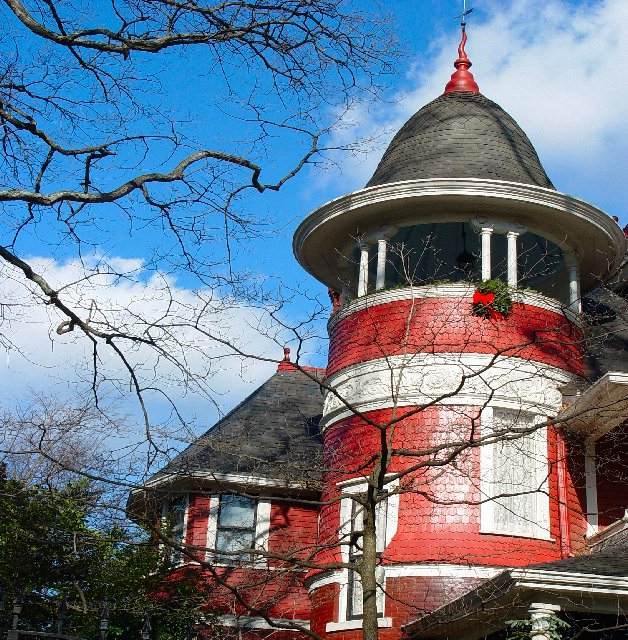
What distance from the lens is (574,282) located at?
17.7m

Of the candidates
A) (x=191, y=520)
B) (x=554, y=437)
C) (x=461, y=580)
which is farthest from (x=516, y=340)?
(x=191, y=520)

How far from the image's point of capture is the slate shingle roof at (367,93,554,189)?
17.6 meters

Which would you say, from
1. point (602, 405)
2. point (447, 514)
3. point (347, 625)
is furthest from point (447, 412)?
point (347, 625)

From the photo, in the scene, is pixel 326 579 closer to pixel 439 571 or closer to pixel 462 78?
pixel 439 571

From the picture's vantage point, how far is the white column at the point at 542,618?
11078 mm

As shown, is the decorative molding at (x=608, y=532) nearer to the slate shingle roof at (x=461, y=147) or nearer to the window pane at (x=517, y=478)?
the window pane at (x=517, y=478)

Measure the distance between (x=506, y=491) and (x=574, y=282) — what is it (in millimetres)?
4126

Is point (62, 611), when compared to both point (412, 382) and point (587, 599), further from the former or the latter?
point (587, 599)

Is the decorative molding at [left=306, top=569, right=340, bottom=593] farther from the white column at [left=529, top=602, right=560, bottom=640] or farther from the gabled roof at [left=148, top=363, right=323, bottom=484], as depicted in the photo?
the white column at [left=529, top=602, right=560, bottom=640]

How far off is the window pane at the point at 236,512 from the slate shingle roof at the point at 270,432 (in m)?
0.59

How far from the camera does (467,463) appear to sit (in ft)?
50.3

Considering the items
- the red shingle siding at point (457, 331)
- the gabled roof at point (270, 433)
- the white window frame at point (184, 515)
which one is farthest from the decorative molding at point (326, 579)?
the red shingle siding at point (457, 331)

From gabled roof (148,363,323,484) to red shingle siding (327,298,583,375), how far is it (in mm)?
1960

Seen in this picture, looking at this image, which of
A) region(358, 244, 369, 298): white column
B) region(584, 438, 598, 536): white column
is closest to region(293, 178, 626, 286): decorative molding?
region(358, 244, 369, 298): white column
